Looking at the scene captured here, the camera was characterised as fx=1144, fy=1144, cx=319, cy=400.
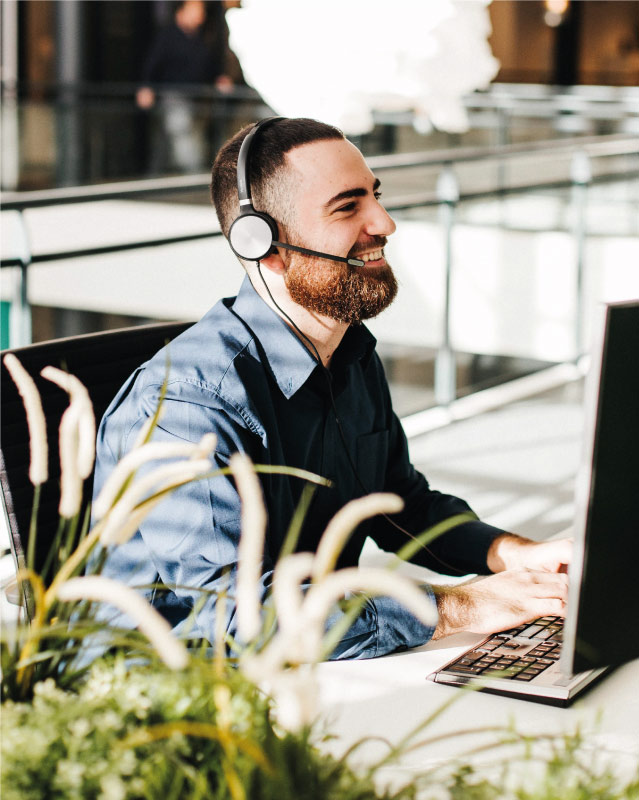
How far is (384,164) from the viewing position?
427 cm

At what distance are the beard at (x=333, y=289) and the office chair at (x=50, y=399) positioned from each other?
10.6 inches

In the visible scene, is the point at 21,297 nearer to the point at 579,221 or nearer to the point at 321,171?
the point at 321,171

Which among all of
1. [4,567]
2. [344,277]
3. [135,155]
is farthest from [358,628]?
[135,155]

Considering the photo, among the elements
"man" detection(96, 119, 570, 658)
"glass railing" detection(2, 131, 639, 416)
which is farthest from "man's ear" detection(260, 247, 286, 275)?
"glass railing" detection(2, 131, 639, 416)

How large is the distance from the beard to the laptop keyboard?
51 cm

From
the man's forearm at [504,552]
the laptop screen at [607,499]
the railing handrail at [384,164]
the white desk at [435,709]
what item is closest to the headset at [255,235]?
the man's forearm at [504,552]

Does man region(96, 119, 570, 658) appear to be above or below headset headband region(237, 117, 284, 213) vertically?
below

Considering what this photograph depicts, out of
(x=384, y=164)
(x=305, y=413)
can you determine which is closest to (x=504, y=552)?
(x=305, y=413)

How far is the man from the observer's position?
1.33 meters

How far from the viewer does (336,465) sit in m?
1.66

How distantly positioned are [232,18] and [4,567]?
5.13 feet

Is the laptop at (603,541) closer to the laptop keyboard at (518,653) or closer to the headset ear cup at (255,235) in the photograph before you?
the laptop keyboard at (518,653)

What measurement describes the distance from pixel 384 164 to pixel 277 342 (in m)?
2.81

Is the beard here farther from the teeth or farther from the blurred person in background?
the blurred person in background
